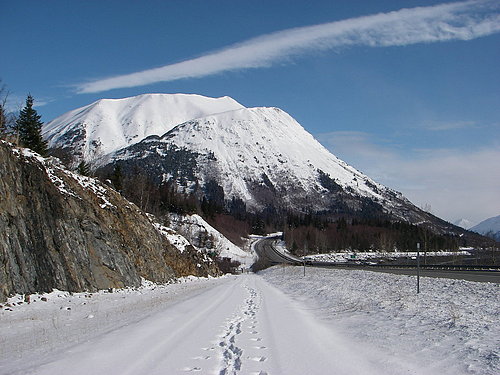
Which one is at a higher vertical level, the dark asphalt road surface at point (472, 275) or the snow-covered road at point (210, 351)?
the snow-covered road at point (210, 351)

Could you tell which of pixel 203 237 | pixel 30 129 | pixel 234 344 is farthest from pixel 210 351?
pixel 203 237

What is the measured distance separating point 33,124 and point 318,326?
4052 centimetres

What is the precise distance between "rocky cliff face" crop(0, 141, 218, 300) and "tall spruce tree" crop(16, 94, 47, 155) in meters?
9.84

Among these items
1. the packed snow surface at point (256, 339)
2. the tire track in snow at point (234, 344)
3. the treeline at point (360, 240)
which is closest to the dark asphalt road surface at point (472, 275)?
the packed snow surface at point (256, 339)

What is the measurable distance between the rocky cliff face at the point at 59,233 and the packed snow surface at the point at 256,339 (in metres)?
2.45

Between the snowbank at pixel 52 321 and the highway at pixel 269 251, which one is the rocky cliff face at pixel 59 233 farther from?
the highway at pixel 269 251

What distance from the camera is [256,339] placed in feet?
35.6

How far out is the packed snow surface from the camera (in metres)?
7.94

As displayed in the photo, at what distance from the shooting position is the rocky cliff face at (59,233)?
19016mm

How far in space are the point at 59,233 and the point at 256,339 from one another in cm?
1703

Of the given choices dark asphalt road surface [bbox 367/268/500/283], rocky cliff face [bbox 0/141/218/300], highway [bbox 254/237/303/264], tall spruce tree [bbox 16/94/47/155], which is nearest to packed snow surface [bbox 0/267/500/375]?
rocky cliff face [bbox 0/141/218/300]

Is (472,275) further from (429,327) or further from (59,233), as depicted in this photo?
(59,233)

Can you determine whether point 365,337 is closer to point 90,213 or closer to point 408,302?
point 408,302

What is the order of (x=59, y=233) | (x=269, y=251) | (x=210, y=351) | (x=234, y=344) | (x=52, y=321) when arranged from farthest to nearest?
1. (x=269, y=251)
2. (x=59, y=233)
3. (x=52, y=321)
4. (x=234, y=344)
5. (x=210, y=351)
